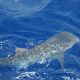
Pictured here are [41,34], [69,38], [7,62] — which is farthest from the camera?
[41,34]

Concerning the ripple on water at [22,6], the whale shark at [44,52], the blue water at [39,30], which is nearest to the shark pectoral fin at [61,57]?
the whale shark at [44,52]

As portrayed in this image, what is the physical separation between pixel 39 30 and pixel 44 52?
6.43 ft

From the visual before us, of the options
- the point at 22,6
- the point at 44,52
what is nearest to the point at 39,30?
the point at 22,6

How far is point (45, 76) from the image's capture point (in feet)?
33.9

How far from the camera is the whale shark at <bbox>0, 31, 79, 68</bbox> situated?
1001 centimetres

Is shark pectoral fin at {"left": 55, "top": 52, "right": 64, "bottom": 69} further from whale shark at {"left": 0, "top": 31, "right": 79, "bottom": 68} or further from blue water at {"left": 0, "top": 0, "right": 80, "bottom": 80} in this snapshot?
blue water at {"left": 0, "top": 0, "right": 80, "bottom": 80}

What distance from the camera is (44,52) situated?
10219 mm

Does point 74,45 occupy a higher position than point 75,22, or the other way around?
point 75,22

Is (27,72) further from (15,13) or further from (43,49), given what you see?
(15,13)

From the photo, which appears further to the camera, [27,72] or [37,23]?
[37,23]

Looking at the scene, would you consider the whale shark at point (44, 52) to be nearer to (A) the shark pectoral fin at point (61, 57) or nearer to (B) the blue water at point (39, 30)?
(A) the shark pectoral fin at point (61, 57)

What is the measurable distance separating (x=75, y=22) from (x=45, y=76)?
2852 millimetres

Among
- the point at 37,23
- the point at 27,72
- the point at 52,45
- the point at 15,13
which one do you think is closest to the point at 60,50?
the point at 52,45

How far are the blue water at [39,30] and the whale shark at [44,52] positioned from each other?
311 millimetres
